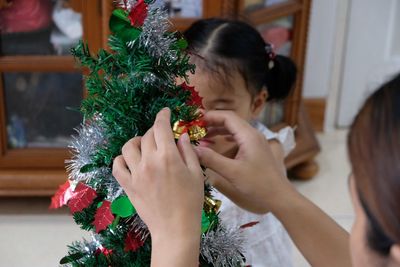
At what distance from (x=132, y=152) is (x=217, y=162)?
15 centimetres

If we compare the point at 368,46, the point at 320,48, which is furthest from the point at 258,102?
the point at 368,46

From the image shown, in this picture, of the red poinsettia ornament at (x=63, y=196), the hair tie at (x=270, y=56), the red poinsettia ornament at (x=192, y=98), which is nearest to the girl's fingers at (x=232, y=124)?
the red poinsettia ornament at (x=192, y=98)

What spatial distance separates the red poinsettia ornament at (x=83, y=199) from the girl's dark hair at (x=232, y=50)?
45 cm

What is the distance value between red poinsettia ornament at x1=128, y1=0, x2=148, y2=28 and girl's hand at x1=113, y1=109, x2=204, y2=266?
0.13 meters

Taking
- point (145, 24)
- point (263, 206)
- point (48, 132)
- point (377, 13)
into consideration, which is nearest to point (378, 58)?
point (377, 13)

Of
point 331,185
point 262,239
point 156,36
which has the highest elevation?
point 156,36

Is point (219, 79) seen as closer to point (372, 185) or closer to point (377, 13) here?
point (372, 185)

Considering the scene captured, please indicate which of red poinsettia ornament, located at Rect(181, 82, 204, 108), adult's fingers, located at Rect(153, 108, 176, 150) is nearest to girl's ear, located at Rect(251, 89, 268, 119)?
red poinsettia ornament, located at Rect(181, 82, 204, 108)

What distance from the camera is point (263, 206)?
32.9 inches

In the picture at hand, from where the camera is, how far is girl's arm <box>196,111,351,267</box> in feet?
2.58

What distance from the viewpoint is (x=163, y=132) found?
60 cm

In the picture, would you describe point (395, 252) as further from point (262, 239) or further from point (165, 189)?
point (262, 239)

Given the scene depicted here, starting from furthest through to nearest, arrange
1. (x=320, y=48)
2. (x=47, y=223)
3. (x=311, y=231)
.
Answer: (x=320, y=48), (x=47, y=223), (x=311, y=231)

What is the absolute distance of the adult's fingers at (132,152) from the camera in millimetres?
598
